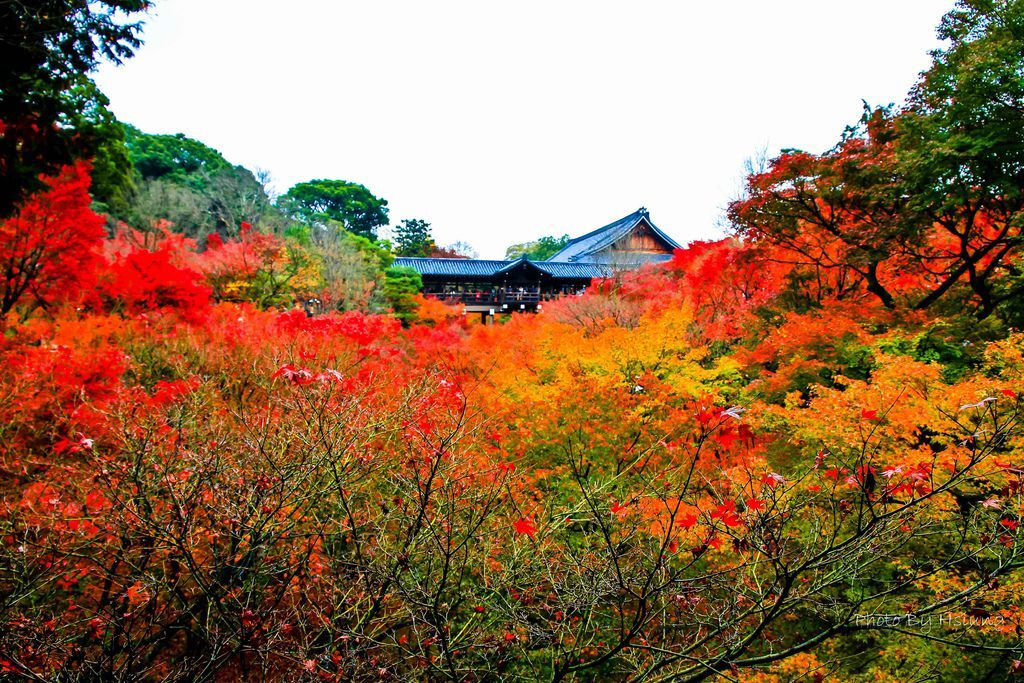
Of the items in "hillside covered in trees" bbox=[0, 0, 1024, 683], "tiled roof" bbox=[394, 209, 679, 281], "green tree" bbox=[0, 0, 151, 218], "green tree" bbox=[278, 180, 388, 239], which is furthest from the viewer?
"green tree" bbox=[278, 180, 388, 239]

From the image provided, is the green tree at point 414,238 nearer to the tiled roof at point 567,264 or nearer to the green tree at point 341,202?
the green tree at point 341,202

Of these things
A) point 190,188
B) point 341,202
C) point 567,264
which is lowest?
point 567,264

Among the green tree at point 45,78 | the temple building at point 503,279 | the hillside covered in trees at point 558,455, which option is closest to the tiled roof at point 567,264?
the temple building at point 503,279

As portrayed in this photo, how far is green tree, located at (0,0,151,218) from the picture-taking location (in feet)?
16.0

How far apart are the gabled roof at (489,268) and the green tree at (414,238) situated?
1617cm

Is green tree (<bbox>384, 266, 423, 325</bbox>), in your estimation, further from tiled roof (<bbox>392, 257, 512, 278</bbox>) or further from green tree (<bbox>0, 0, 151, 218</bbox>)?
green tree (<bbox>0, 0, 151, 218</bbox>)

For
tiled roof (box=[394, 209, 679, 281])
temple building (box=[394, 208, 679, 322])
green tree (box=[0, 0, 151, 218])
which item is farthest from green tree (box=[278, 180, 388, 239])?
green tree (box=[0, 0, 151, 218])

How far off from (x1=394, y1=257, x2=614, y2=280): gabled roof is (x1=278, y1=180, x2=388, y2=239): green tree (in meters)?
16.8

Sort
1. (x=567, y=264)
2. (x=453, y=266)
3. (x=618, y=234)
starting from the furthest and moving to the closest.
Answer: (x=618, y=234) → (x=567, y=264) → (x=453, y=266)

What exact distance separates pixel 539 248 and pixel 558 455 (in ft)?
186

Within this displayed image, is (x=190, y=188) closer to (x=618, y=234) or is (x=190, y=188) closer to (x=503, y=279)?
(x=503, y=279)

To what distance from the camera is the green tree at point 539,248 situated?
62.2 metres

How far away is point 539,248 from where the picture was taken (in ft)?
207

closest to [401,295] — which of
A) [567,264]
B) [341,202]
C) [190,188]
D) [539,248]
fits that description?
[567,264]
